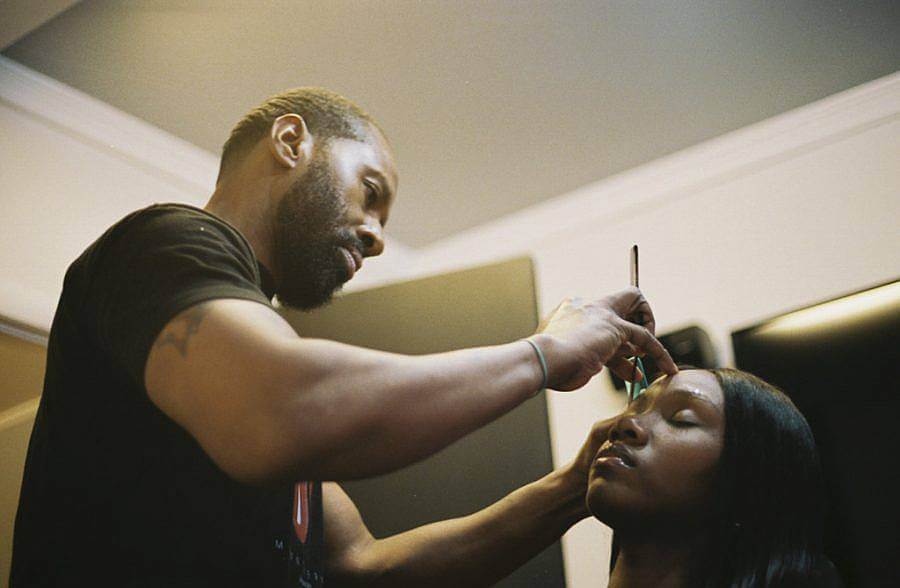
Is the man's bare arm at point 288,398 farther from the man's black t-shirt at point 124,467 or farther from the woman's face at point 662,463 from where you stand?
the woman's face at point 662,463

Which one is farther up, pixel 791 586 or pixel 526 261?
pixel 526 261

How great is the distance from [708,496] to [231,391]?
0.96 meters

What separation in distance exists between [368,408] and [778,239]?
225cm

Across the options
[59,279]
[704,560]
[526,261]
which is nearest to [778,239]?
[526,261]

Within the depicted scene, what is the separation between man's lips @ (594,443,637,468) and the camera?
1.53 meters

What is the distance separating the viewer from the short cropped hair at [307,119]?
1.55 m

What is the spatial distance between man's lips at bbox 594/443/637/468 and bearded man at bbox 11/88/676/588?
7.0 inches

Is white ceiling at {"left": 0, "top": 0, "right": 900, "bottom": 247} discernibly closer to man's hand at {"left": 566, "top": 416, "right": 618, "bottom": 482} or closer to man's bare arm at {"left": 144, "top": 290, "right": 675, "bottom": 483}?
man's hand at {"left": 566, "top": 416, "right": 618, "bottom": 482}

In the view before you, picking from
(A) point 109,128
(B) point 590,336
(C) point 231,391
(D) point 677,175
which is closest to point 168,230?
(C) point 231,391

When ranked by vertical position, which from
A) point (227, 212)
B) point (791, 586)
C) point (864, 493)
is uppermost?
point (227, 212)

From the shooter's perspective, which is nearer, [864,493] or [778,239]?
[864,493]

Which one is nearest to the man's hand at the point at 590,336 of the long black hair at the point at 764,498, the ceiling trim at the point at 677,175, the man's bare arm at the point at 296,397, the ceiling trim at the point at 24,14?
the man's bare arm at the point at 296,397

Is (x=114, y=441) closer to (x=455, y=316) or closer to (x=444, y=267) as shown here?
(x=455, y=316)

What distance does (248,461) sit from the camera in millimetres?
889
